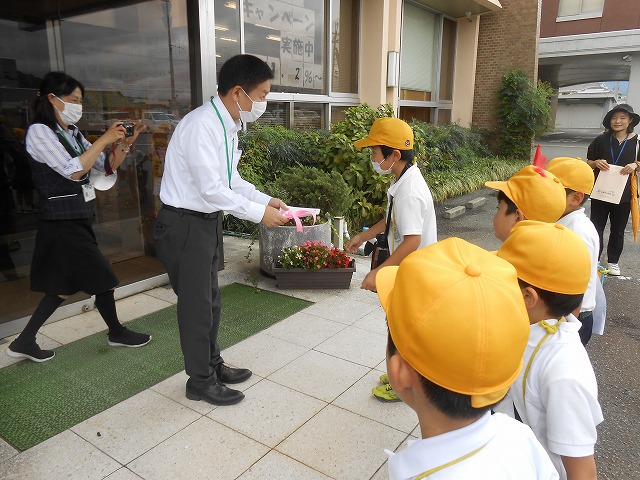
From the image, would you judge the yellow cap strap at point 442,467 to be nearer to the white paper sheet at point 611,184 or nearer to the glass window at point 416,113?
the white paper sheet at point 611,184

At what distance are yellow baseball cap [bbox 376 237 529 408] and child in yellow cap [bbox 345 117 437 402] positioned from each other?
1.59 metres

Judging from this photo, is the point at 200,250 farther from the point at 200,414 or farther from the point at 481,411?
the point at 481,411

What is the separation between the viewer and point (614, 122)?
17.4ft

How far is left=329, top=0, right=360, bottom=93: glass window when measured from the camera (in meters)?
9.91

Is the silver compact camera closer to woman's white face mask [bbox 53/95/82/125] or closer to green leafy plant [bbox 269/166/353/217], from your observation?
woman's white face mask [bbox 53/95/82/125]

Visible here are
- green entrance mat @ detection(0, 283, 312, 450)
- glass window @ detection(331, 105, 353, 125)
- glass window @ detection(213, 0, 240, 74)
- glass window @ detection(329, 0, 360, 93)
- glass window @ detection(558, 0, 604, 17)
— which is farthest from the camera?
glass window @ detection(558, 0, 604, 17)

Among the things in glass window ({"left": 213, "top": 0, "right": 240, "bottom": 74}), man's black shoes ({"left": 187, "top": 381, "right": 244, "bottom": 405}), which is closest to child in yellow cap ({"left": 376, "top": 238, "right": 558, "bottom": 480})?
man's black shoes ({"left": 187, "top": 381, "right": 244, "bottom": 405})

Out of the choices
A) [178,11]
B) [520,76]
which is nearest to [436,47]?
[520,76]

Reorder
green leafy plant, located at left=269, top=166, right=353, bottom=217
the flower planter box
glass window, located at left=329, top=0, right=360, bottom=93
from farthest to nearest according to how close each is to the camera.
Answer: glass window, located at left=329, top=0, right=360, bottom=93 → green leafy plant, located at left=269, top=166, right=353, bottom=217 → the flower planter box

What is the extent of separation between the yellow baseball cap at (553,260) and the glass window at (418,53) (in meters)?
11.9

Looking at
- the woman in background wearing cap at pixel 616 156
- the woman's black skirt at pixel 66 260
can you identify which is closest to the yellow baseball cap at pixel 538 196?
the woman's black skirt at pixel 66 260

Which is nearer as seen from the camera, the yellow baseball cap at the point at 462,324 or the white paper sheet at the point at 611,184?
the yellow baseball cap at the point at 462,324

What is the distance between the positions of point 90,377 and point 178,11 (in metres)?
3.89

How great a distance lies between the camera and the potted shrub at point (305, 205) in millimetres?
5230
